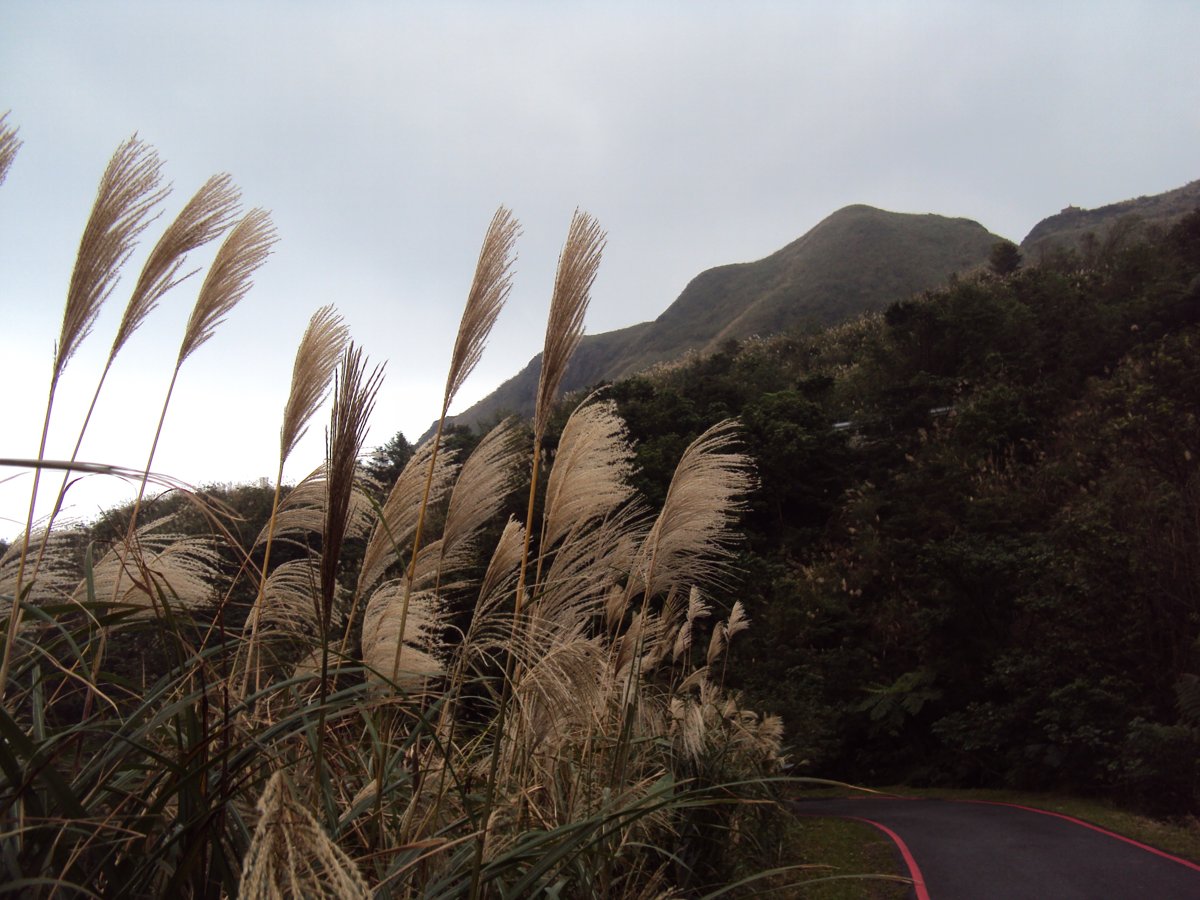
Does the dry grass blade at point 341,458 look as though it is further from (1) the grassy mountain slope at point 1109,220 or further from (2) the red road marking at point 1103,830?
(1) the grassy mountain slope at point 1109,220

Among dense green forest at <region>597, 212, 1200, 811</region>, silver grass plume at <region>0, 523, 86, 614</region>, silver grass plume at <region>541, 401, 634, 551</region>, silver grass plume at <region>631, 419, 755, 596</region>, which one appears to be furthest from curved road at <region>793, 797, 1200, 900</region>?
silver grass plume at <region>0, 523, 86, 614</region>

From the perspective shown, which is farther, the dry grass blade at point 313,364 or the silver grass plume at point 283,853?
the dry grass blade at point 313,364

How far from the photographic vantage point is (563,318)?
2.41 meters

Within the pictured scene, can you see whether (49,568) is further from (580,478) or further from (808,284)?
(808,284)

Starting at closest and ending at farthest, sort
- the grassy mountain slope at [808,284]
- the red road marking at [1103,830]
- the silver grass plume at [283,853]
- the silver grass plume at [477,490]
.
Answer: the silver grass plume at [283,853], the silver grass plume at [477,490], the red road marking at [1103,830], the grassy mountain slope at [808,284]

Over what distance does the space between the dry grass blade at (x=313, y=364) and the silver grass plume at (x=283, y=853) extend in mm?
1926

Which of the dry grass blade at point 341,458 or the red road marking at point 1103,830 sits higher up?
the dry grass blade at point 341,458

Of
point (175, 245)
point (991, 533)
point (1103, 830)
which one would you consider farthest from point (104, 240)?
point (991, 533)

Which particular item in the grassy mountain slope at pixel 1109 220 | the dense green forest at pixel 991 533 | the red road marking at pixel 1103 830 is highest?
the grassy mountain slope at pixel 1109 220

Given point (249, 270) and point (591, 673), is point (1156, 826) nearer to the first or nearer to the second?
point (591, 673)

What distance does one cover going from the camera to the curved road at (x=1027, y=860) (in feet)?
22.7

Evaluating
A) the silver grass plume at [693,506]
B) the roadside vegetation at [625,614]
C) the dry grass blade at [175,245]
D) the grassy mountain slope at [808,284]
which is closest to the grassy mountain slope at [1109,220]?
the roadside vegetation at [625,614]

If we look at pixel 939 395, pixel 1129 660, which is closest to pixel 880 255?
pixel 939 395

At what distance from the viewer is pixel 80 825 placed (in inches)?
56.6
